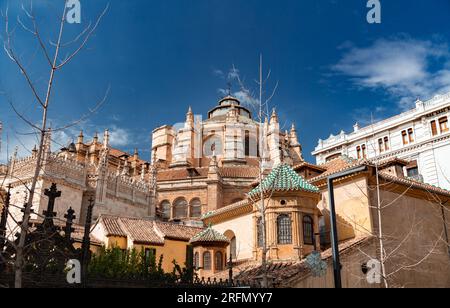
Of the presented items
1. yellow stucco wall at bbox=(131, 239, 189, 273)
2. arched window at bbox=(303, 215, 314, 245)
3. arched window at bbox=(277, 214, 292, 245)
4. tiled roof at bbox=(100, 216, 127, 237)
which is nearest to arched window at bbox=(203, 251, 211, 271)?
arched window at bbox=(277, 214, 292, 245)

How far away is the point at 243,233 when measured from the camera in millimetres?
24281

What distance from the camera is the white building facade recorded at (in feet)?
120

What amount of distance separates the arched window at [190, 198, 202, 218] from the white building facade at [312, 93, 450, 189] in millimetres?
16440

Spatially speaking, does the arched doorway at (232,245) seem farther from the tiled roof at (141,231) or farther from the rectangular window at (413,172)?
the rectangular window at (413,172)

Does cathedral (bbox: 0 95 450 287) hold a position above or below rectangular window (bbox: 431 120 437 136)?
below

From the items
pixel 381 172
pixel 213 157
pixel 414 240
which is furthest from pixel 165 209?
pixel 414 240

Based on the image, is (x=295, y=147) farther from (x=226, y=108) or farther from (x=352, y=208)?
(x=352, y=208)

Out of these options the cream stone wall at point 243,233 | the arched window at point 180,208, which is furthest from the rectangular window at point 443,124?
the arched window at point 180,208

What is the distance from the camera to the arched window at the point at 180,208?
150ft

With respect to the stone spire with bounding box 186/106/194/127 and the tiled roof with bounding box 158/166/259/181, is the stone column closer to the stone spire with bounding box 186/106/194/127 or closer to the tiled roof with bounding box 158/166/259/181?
the tiled roof with bounding box 158/166/259/181

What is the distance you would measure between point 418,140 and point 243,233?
2257 cm
